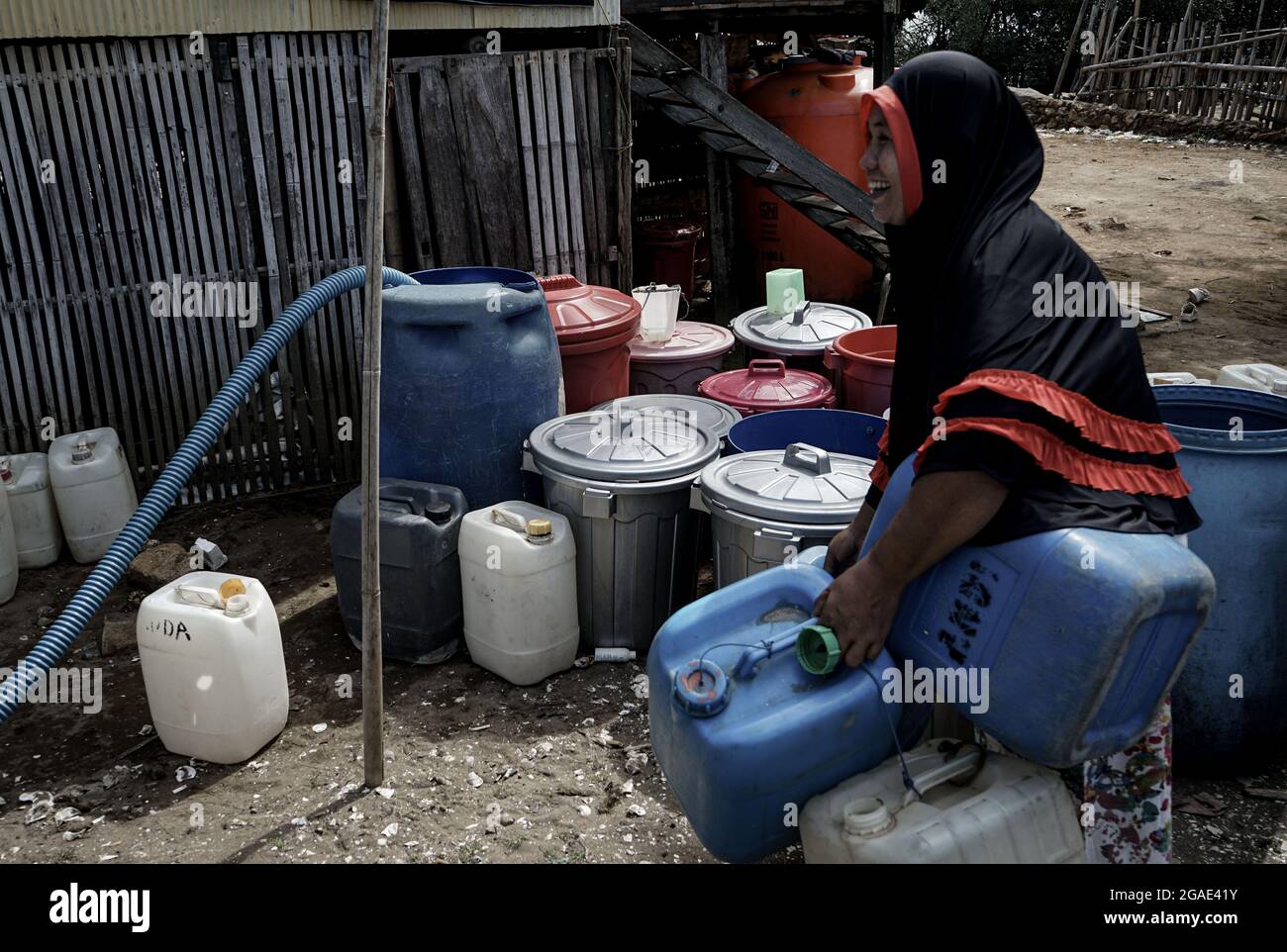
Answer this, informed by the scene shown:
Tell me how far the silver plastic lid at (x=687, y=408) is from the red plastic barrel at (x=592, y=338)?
0.30 m

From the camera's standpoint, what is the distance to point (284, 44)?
18.4 ft

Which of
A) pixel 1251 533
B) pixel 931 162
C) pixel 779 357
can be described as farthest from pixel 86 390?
pixel 1251 533

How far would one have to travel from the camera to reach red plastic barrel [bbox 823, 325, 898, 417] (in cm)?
→ 518

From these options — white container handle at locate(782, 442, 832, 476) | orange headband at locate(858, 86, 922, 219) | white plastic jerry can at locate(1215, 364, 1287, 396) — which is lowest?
white container handle at locate(782, 442, 832, 476)

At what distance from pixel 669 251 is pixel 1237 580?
639 centimetres

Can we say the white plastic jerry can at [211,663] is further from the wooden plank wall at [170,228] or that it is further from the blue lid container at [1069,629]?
the blue lid container at [1069,629]

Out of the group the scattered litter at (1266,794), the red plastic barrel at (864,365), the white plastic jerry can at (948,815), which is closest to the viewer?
the white plastic jerry can at (948,815)

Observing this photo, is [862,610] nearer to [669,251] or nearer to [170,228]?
[170,228]

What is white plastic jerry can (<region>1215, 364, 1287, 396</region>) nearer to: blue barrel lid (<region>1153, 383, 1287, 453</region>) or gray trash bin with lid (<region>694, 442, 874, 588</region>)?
blue barrel lid (<region>1153, 383, 1287, 453</region>)

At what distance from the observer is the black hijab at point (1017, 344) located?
2.15 metres

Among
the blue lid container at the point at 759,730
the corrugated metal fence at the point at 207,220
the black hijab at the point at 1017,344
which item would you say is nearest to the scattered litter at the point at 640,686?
the blue lid container at the point at 759,730

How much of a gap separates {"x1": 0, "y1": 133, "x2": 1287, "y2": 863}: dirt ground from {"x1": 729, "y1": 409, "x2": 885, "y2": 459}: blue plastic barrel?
3.63 feet

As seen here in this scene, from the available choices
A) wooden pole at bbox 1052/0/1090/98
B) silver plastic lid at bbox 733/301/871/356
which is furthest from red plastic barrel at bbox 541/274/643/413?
wooden pole at bbox 1052/0/1090/98

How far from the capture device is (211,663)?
3.82m
